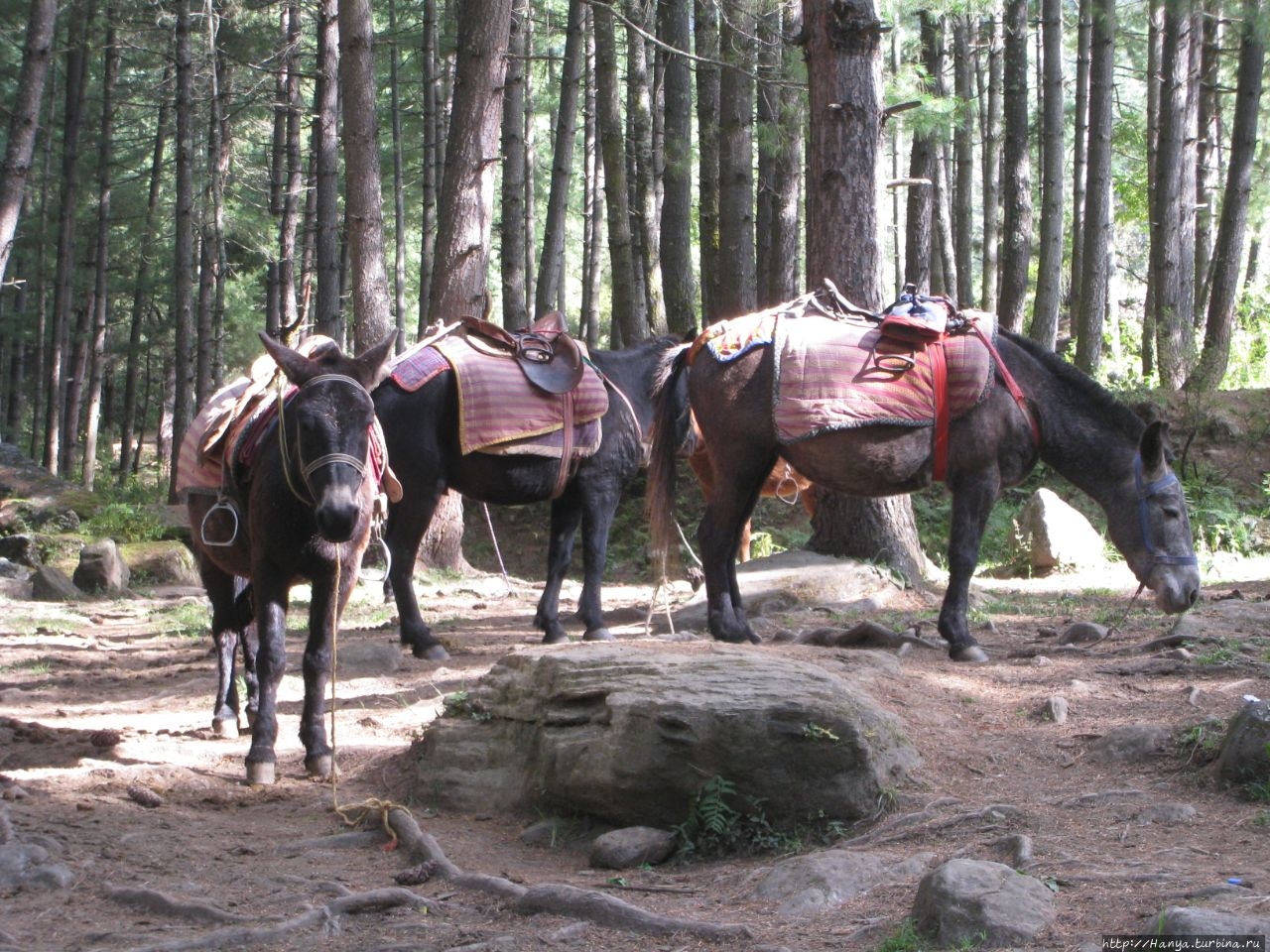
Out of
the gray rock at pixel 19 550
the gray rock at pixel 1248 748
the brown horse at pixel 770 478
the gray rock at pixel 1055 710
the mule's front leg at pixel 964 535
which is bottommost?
the gray rock at pixel 1055 710

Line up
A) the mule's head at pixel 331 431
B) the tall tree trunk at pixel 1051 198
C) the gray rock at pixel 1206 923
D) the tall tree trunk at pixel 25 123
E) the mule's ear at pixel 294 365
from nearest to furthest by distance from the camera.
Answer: the gray rock at pixel 1206 923
the mule's head at pixel 331 431
the mule's ear at pixel 294 365
the tall tree trunk at pixel 25 123
the tall tree trunk at pixel 1051 198

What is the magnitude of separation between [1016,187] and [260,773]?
671 inches

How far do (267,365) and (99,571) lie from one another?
25.4 feet

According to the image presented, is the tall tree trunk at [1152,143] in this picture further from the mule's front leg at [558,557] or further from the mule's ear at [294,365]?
the mule's ear at [294,365]

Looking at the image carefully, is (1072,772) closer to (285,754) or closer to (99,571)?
(285,754)

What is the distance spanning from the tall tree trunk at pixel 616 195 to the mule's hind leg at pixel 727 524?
27.5 feet

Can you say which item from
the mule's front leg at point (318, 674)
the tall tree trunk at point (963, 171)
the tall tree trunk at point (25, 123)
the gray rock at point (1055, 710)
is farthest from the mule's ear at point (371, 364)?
the tall tree trunk at point (963, 171)

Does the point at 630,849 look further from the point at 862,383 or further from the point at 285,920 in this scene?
the point at 862,383

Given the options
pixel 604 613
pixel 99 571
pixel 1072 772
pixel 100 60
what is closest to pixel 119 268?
pixel 100 60

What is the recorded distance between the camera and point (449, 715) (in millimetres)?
5984

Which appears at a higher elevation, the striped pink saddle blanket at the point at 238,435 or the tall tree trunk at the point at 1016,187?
the tall tree trunk at the point at 1016,187

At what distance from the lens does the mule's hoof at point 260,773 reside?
581 cm

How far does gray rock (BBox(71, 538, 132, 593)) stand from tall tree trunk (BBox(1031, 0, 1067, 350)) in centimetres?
1284

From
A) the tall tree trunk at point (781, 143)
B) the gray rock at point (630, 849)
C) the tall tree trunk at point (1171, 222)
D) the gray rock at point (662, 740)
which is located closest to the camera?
the gray rock at point (630, 849)
